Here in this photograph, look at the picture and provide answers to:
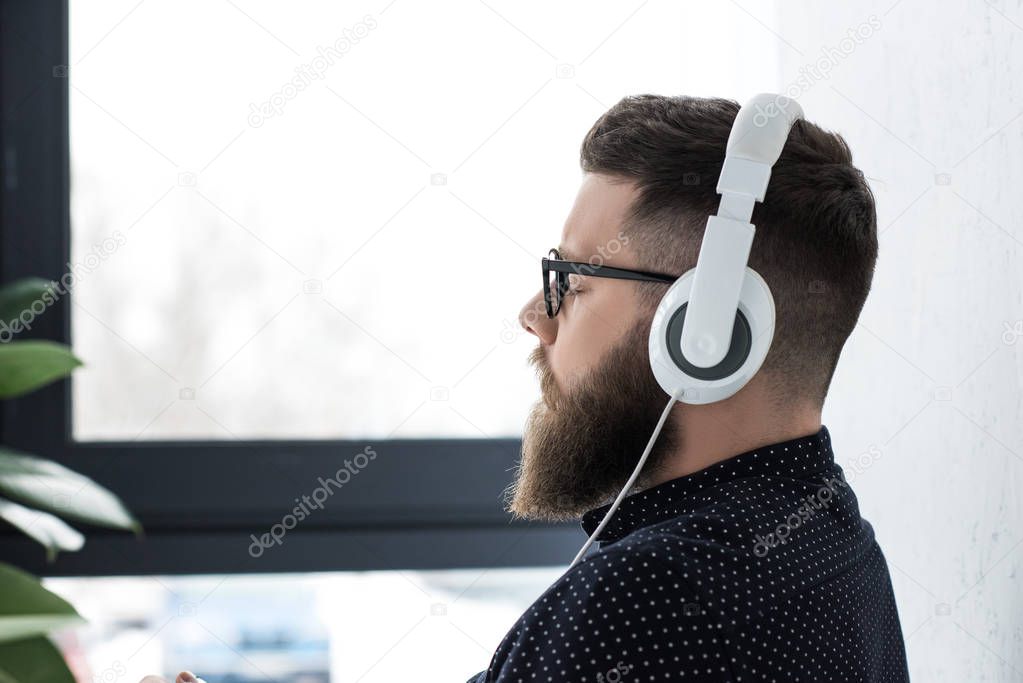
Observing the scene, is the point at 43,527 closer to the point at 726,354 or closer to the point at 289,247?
the point at 289,247

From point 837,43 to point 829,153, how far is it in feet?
1.48

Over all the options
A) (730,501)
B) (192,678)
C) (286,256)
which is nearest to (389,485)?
(286,256)

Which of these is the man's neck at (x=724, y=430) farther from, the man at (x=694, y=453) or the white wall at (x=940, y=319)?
the white wall at (x=940, y=319)

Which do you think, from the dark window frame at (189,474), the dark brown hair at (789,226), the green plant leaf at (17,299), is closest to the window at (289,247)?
the dark window frame at (189,474)

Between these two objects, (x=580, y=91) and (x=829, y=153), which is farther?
(x=580, y=91)

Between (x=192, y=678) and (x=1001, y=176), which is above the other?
(x=1001, y=176)

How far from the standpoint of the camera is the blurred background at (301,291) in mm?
1542

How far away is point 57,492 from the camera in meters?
1.18

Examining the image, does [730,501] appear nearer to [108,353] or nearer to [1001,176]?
[1001,176]

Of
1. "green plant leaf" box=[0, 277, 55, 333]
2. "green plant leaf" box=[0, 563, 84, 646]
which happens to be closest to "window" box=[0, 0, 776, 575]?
"green plant leaf" box=[0, 277, 55, 333]

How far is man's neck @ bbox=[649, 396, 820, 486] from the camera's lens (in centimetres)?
74

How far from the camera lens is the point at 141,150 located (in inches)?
60.9

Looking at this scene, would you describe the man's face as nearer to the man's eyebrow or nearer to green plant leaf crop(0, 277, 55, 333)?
the man's eyebrow

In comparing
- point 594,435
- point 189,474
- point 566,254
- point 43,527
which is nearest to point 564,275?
point 566,254
